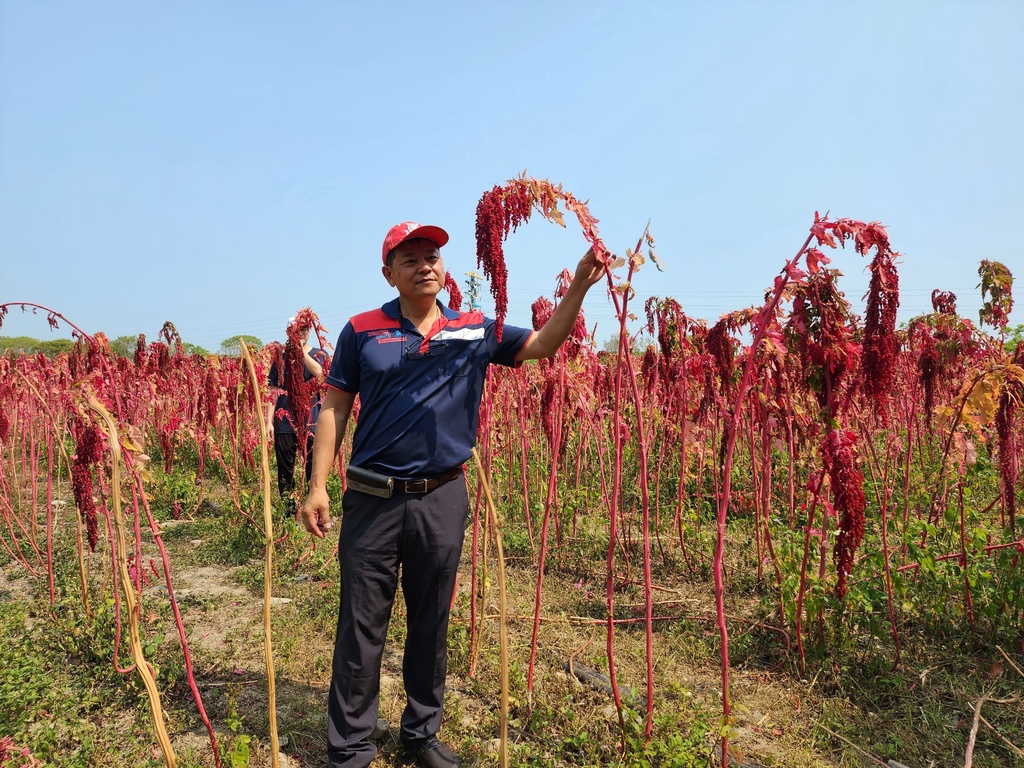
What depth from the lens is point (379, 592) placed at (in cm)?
273

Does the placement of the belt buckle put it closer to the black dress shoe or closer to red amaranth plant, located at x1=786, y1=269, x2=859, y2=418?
the black dress shoe

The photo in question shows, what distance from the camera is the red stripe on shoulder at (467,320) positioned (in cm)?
293

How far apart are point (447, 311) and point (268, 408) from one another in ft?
11.2

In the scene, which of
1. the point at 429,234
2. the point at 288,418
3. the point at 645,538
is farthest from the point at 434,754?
the point at 288,418

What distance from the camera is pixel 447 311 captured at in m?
2.99

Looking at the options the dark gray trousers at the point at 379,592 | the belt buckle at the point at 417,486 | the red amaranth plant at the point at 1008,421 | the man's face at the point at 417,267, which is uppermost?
the man's face at the point at 417,267

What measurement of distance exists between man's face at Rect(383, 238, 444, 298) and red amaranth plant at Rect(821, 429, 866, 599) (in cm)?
181

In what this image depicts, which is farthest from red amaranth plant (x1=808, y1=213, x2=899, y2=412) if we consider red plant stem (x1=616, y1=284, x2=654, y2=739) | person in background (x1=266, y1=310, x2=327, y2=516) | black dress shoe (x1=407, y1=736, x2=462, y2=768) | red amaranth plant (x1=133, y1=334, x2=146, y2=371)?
red amaranth plant (x1=133, y1=334, x2=146, y2=371)

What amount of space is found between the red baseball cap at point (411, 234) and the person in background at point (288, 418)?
2.74 metres

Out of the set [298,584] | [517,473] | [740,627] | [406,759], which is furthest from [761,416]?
[517,473]

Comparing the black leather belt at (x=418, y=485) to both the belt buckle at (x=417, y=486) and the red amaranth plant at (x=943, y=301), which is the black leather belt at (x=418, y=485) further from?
the red amaranth plant at (x=943, y=301)

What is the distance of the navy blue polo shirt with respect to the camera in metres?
2.71

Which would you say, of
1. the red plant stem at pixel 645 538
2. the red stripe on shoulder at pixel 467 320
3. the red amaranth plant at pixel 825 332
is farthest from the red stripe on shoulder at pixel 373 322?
the red amaranth plant at pixel 825 332

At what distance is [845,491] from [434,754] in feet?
7.12
